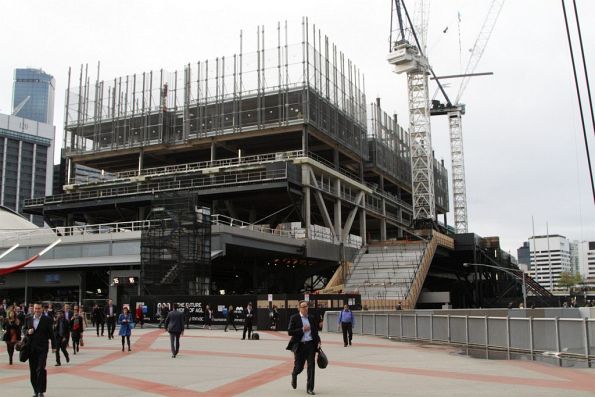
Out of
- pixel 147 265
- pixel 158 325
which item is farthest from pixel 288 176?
pixel 158 325

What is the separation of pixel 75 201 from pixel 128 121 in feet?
42.9

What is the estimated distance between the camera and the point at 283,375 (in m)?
14.6

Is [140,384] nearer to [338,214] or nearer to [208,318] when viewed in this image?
[208,318]

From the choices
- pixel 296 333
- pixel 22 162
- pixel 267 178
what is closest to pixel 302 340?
pixel 296 333

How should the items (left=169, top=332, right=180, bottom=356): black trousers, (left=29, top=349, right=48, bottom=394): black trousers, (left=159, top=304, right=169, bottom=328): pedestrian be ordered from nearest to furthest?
(left=29, top=349, right=48, bottom=394): black trousers
(left=169, top=332, right=180, bottom=356): black trousers
(left=159, top=304, right=169, bottom=328): pedestrian

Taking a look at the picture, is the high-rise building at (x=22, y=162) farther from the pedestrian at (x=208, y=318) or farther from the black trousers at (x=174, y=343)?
the black trousers at (x=174, y=343)

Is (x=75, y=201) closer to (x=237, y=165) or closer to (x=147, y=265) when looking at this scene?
(x=237, y=165)

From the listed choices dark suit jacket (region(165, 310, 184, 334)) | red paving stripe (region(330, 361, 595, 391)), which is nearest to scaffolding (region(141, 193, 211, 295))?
dark suit jacket (region(165, 310, 184, 334))

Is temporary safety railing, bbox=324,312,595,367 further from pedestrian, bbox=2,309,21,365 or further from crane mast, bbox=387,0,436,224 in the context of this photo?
crane mast, bbox=387,0,436,224

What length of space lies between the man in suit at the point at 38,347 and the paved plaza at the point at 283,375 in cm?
80

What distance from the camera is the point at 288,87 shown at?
70.9 metres

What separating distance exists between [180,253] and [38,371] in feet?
105

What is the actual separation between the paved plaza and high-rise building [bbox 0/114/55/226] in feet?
581

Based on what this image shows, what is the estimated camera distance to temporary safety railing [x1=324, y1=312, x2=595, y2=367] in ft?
53.5
